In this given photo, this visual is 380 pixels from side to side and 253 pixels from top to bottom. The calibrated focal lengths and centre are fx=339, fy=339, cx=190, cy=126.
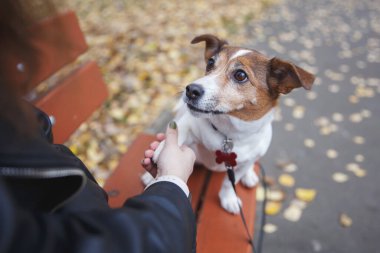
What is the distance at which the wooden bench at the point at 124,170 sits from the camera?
1.81 m

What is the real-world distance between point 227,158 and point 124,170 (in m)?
0.74

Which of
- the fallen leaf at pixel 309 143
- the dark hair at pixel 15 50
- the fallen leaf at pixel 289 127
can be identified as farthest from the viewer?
the fallen leaf at pixel 289 127

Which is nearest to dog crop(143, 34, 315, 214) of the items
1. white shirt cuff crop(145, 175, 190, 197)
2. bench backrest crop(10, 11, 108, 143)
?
white shirt cuff crop(145, 175, 190, 197)

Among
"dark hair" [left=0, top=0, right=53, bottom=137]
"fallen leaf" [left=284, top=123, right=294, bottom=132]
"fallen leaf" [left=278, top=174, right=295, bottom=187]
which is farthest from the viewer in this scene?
"fallen leaf" [left=284, top=123, right=294, bottom=132]

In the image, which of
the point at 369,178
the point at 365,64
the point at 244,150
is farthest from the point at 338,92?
the point at 244,150

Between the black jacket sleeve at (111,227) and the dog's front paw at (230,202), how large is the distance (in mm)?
709

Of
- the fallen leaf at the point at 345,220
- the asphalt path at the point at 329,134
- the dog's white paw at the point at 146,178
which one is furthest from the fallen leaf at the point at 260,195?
the dog's white paw at the point at 146,178

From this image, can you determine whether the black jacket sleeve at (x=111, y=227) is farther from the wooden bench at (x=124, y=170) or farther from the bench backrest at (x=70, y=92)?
the bench backrest at (x=70, y=92)

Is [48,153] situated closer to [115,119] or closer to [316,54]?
[115,119]

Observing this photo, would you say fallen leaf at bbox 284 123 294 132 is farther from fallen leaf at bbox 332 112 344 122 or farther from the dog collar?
the dog collar

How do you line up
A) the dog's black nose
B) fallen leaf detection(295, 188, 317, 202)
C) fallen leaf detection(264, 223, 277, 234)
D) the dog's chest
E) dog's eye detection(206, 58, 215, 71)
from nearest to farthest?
1. the dog's black nose
2. the dog's chest
3. dog's eye detection(206, 58, 215, 71)
4. fallen leaf detection(264, 223, 277, 234)
5. fallen leaf detection(295, 188, 317, 202)

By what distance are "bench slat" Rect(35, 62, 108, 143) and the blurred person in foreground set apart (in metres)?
0.96

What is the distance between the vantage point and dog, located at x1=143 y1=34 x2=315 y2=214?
64.6 inches

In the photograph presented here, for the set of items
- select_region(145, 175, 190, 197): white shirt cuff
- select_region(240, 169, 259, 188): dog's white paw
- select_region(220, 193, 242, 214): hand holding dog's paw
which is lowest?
select_region(240, 169, 259, 188): dog's white paw
